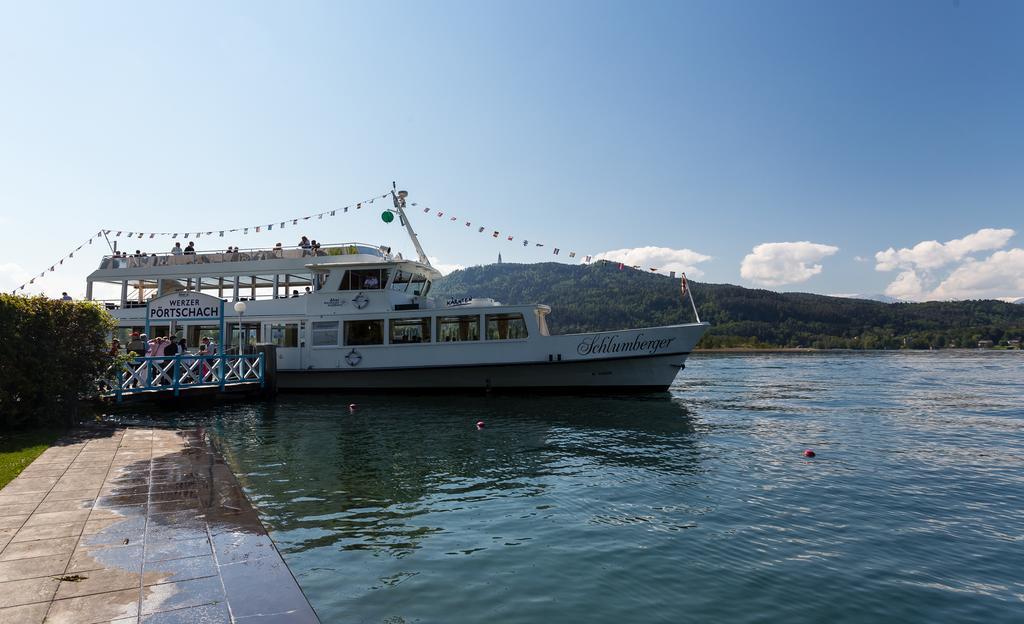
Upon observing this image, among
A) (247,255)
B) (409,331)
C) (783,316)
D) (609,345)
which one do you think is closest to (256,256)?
(247,255)

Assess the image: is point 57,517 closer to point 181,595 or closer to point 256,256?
point 181,595

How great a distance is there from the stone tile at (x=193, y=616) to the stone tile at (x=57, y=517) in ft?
9.05

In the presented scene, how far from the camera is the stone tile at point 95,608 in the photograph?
3748mm

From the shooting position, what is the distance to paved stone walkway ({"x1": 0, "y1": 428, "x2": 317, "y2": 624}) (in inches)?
156

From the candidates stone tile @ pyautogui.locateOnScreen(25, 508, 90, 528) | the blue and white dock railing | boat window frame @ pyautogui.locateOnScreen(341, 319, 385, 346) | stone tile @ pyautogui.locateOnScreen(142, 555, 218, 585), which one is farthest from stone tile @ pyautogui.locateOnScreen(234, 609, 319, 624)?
boat window frame @ pyautogui.locateOnScreen(341, 319, 385, 346)

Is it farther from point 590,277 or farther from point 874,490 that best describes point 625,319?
point 874,490

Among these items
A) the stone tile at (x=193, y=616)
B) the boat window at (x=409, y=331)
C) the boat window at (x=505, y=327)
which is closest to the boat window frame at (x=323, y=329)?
the boat window at (x=409, y=331)

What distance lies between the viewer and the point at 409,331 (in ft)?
71.2

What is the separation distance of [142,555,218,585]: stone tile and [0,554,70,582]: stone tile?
26.0 inches

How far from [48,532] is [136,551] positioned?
1136 mm

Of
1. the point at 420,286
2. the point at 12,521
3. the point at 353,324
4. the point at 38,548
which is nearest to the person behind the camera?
the point at 38,548

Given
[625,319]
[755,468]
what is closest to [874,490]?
[755,468]

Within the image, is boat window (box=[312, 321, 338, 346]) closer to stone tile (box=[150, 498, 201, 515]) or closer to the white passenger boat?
the white passenger boat

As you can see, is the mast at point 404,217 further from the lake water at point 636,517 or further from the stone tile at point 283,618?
the stone tile at point 283,618
